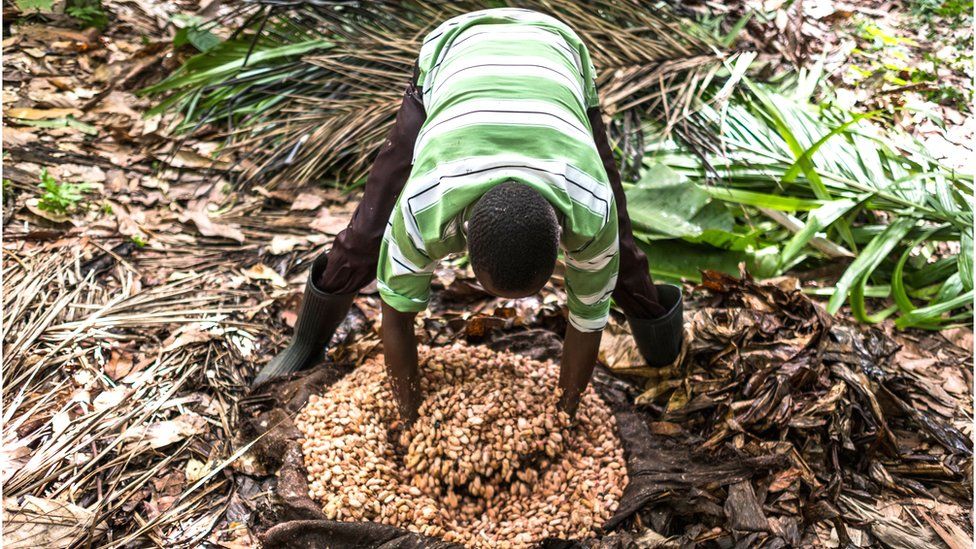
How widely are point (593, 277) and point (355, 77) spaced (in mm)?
2099

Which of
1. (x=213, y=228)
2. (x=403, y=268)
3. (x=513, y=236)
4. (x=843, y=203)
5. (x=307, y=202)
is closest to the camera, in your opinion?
(x=513, y=236)

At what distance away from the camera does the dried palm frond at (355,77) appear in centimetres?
326

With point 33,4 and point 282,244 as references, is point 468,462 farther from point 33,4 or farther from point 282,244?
point 33,4

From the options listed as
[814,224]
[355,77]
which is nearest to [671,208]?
[814,224]

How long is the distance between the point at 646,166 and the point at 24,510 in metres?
2.47

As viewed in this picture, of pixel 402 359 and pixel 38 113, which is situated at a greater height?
pixel 402 359

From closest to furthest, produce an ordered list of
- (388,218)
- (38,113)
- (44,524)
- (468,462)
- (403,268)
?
(403,268) < (44,524) < (468,462) < (388,218) < (38,113)

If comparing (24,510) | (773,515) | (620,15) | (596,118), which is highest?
(596,118)

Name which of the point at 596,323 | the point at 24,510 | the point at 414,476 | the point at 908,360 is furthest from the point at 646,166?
the point at 24,510

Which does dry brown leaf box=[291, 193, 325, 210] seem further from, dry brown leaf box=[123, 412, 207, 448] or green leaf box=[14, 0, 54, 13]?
green leaf box=[14, 0, 54, 13]

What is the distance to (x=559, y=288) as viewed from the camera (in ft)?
9.25

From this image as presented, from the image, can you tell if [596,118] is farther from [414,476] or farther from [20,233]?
[20,233]

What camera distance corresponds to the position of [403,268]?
1.63m

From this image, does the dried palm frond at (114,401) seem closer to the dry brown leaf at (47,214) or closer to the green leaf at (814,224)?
the dry brown leaf at (47,214)
